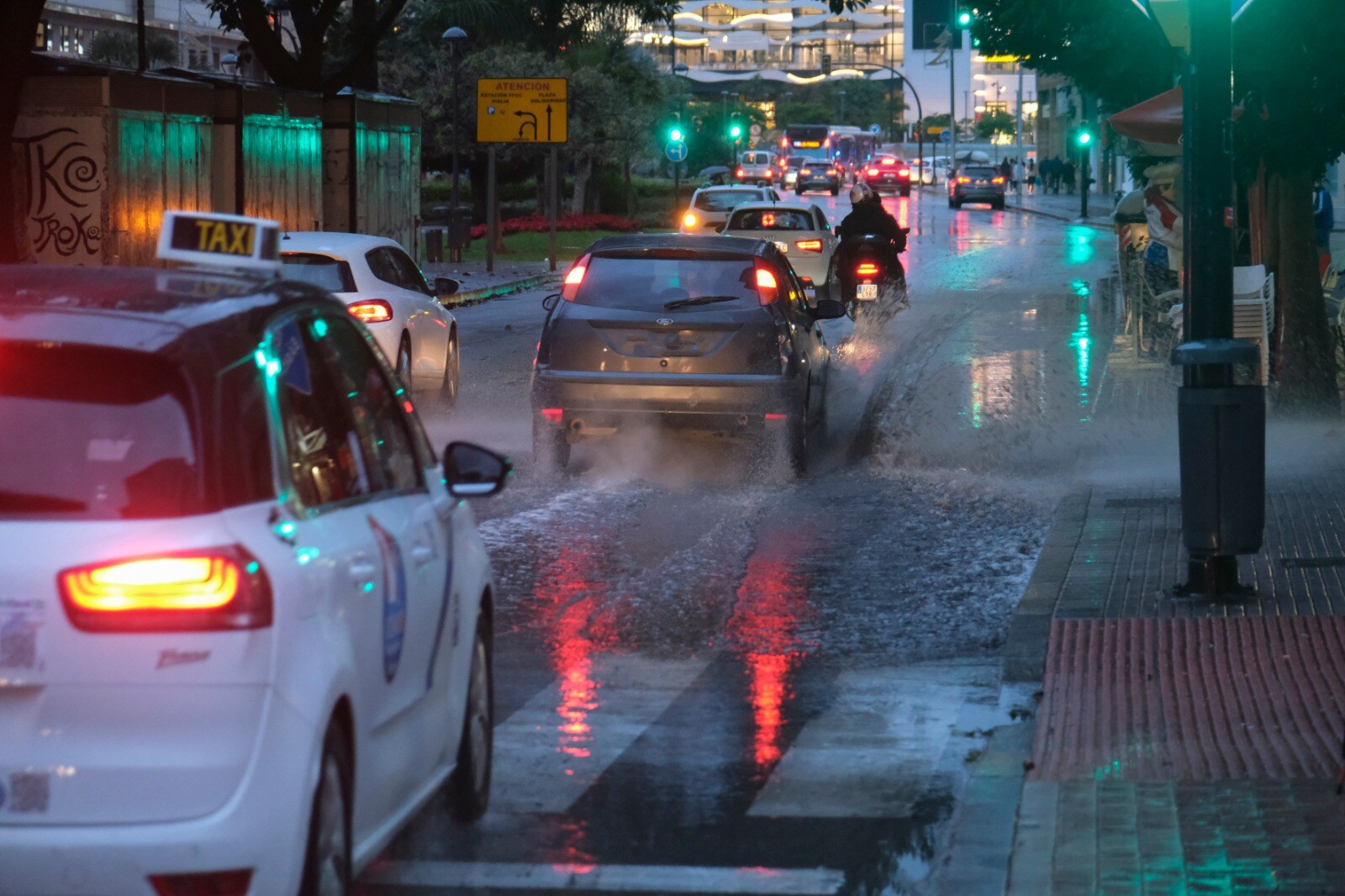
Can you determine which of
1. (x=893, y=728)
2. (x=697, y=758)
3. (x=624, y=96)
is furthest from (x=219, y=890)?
(x=624, y=96)

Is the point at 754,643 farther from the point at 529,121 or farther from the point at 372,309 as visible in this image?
the point at 529,121

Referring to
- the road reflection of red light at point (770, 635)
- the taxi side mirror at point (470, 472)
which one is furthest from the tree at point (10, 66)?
the taxi side mirror at point (470, 472)

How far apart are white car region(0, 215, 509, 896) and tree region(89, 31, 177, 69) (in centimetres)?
9140

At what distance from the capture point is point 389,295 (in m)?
16.6

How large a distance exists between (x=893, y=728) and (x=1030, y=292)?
994 inches

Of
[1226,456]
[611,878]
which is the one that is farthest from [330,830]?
[1226,456]

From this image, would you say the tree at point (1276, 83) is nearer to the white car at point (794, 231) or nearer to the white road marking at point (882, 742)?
the white road marking at point (882, 742)

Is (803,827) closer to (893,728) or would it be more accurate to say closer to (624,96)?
(893,728)

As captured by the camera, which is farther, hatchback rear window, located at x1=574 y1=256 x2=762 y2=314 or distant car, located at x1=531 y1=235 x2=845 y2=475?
hatchback rear window, located at x1=574 y1=256 x2=762 y2=314

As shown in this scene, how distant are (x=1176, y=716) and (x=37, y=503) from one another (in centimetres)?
429

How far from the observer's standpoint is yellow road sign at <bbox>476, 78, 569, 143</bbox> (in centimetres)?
3816

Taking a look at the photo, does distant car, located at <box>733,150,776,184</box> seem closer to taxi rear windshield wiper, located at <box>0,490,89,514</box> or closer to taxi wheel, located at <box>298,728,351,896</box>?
taxi wheel, located at <box>298,728,351,896</box>

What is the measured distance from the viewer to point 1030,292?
3178cm

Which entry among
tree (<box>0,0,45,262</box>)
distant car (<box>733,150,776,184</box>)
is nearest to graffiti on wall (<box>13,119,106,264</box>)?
tree (<box>0,0,45,262</box>)
